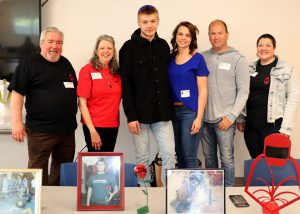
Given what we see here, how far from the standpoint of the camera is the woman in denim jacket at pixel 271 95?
9.12 feet

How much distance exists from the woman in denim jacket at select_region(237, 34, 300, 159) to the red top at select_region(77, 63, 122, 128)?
3.87 ft

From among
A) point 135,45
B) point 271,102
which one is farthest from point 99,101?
point 271,102

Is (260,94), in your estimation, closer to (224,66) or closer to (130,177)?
(224,66)

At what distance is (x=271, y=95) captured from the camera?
278 cm

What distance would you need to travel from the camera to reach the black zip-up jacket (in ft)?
8.25

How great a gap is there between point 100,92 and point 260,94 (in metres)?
1.35

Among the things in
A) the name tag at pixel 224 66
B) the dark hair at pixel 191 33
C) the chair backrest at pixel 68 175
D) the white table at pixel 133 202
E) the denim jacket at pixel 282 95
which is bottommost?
the white table at pixel 133 202

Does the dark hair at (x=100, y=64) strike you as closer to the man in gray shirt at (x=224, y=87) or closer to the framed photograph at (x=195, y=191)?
the man in gray shirt at (x=224, y=87)

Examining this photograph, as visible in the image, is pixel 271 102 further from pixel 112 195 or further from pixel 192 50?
pixel 112 195

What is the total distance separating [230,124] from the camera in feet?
8.96

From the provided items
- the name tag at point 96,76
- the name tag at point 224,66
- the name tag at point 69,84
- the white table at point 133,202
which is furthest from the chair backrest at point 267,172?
the name tag at point 69,84

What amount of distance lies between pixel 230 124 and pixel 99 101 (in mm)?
1083

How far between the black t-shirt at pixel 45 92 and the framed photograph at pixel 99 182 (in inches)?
42.8

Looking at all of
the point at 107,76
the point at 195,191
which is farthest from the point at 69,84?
the point at 195,191
